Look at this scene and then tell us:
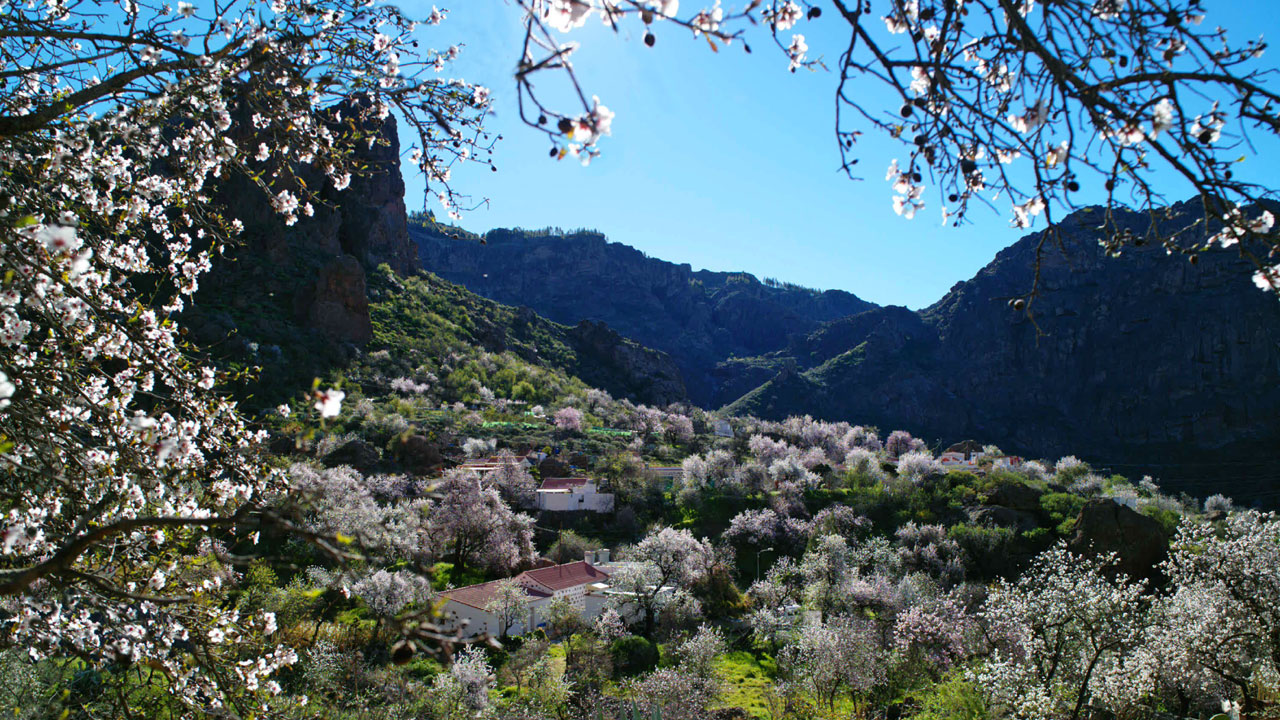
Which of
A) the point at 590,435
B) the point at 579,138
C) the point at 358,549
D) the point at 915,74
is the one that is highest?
the point at 915,74

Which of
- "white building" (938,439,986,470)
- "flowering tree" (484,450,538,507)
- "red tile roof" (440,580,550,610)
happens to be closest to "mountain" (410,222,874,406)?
"white building" (938,439,986,470)

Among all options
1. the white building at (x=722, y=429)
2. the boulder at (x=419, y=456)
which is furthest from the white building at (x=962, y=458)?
the boulder at (x=419, y=456)

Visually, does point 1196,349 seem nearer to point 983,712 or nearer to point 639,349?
point 639,349

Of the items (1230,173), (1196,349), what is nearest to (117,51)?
(1230,173)

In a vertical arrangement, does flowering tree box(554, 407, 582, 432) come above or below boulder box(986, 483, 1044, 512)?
above

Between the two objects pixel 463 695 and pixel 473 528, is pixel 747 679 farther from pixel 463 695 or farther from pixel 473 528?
pixel 473 528

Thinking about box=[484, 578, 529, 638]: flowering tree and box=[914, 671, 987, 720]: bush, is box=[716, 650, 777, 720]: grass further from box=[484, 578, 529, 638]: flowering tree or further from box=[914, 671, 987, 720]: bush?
box=[484, 578, 529, 638]: flowering tree

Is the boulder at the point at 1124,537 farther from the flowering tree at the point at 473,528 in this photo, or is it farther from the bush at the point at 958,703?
the flowering tree at the point at 473,528

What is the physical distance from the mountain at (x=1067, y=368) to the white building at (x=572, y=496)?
3325 cm

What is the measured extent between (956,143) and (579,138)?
55.6 inches

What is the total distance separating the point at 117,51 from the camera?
3.31 metres

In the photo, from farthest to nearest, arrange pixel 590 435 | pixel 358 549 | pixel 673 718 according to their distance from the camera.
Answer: pixel 590 435 → pixel 673 718 → pixel 358 549

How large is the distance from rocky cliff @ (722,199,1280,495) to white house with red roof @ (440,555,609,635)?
196 feet

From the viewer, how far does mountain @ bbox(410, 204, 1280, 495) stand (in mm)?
81000
